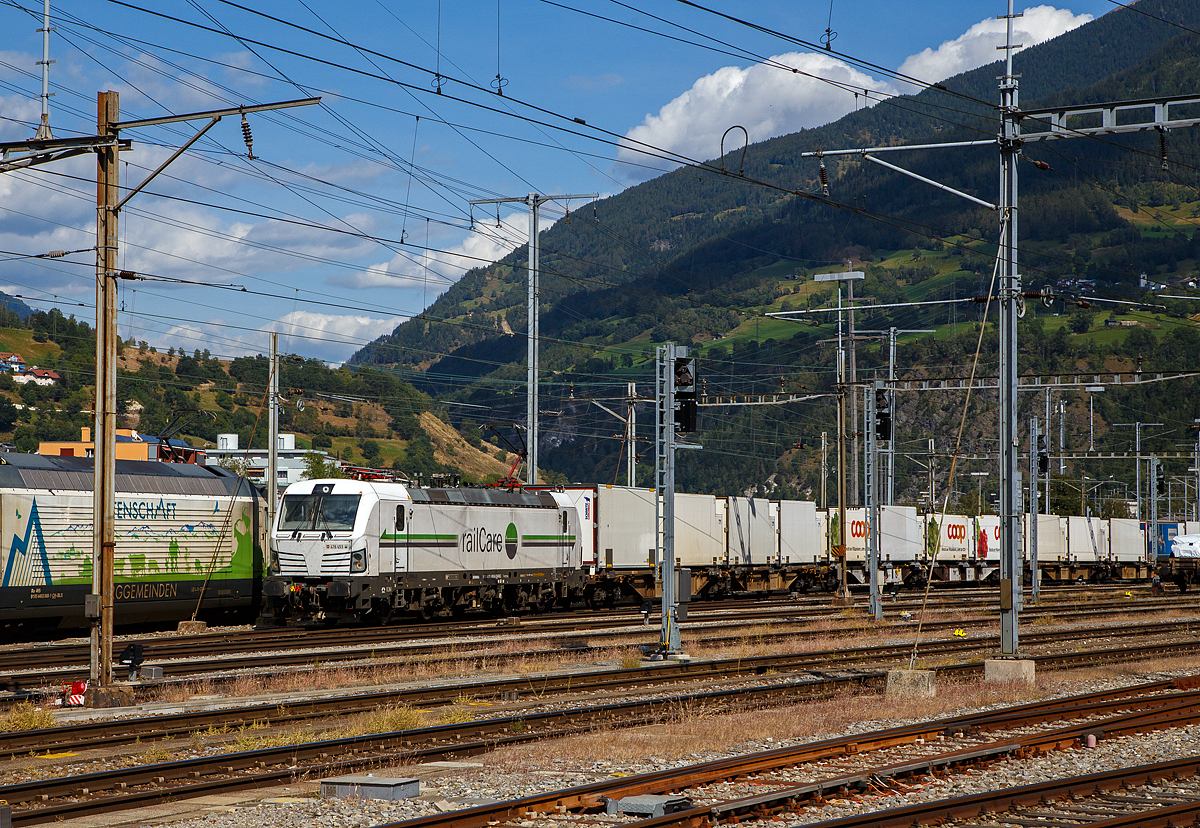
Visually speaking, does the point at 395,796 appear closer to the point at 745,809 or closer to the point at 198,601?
the point at 745,809

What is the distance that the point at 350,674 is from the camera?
1911 cm

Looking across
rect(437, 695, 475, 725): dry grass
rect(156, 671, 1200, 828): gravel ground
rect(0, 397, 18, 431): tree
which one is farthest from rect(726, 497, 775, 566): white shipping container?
rect(0, 397, 18, 431): tree

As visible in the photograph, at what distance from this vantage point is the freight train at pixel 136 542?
23.8 metres

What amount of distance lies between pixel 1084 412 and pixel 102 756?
194590 millimetres

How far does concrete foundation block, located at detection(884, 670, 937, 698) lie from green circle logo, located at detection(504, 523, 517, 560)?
59.9ft

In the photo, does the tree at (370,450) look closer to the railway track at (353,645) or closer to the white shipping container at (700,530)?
the white shipping container at (700,530)

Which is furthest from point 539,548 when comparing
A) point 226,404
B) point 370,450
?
point 226,404

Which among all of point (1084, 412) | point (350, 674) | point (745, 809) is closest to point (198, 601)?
point (350, 674)

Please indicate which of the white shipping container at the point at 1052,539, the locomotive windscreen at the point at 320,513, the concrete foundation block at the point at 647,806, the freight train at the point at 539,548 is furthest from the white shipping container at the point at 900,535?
the concrete foundation block at the point at 647,806

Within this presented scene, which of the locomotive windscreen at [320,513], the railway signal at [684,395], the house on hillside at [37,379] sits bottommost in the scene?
the locomotive windscreen at [320,513]

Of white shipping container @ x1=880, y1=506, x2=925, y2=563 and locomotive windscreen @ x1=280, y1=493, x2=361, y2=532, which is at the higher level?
locomotive windscreen @ x1=280, y1=493, x2=361, y2=532

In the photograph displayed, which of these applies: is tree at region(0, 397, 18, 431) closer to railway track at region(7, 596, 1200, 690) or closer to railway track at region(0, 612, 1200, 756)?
railway track at region(7, 596, 1200, 690)

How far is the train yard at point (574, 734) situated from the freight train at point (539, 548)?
286cm

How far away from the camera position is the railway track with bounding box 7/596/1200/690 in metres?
20.6
